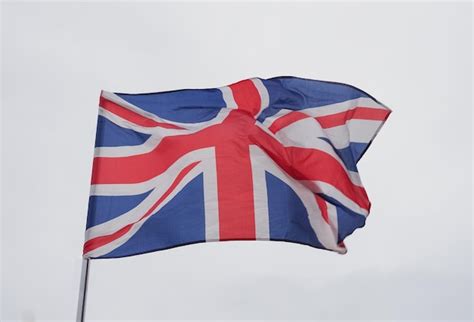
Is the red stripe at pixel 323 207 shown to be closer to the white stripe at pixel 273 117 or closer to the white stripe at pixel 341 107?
the white stripe at pixel 273 117

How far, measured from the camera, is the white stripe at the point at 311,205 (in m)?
10.8

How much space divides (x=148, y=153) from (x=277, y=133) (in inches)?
76.2

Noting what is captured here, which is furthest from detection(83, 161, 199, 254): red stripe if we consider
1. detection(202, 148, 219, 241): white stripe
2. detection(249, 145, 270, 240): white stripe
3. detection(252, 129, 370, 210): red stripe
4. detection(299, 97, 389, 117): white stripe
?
detection(299, 97, 389, 117): white stripe

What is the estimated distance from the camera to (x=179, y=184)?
10773mm

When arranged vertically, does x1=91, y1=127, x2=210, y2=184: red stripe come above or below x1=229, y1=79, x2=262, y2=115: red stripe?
below

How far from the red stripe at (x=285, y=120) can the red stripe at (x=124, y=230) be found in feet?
5.11

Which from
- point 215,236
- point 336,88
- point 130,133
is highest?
point 336,88

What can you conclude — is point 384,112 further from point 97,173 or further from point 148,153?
point 97,173

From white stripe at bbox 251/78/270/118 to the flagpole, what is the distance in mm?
3689

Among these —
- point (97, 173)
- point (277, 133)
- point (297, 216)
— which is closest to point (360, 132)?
point (277, 133)

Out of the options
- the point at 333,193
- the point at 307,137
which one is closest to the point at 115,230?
the point at 333,193

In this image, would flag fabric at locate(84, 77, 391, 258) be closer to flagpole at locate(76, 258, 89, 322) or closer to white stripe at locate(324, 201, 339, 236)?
white stripe at locate(324, 201, 339, 236)

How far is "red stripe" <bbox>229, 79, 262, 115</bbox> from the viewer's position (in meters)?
12.2

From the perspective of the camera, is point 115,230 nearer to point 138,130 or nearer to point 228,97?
point 138,130
